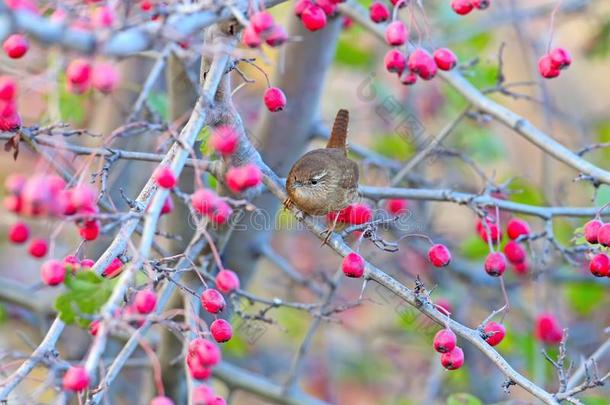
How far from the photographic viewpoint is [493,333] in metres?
2.79

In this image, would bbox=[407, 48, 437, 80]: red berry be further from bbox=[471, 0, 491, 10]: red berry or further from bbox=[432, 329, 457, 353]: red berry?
bbox=[432, 329, 457, 353]: red berry

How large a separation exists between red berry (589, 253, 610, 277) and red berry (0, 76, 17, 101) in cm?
203

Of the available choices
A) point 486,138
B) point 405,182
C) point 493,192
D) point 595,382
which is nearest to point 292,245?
point 486,138

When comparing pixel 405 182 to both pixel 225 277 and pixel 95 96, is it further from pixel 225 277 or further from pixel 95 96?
pixel 225 277

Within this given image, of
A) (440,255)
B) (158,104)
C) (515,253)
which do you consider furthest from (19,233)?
(515,253)

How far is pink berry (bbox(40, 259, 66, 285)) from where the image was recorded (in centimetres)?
221

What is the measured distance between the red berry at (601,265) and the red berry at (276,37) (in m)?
1.49

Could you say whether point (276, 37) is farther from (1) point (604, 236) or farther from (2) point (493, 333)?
(1) point (604, 236)

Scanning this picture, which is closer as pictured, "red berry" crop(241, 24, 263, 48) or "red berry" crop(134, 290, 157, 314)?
"red berry" crop(134, 290, 157, 314)

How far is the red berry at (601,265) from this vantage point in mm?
3010

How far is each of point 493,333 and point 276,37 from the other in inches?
49.2

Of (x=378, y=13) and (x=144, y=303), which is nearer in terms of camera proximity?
(x=144, y=303)

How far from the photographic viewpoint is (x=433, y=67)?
10.6 ft

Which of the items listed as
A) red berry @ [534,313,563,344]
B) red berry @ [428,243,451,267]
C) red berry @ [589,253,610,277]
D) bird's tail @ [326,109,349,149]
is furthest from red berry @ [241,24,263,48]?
red berry @ [534,313,563,344]
